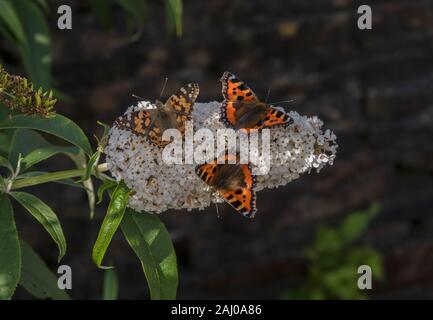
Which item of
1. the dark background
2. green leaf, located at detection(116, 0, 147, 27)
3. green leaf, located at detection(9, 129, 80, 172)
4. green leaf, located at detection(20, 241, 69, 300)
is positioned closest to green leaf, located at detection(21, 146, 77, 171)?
green leaf, located at detection(9, 129, 80, 172)

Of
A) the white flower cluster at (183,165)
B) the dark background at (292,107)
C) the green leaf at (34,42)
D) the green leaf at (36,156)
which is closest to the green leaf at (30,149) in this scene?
the green leaf at (36,156)

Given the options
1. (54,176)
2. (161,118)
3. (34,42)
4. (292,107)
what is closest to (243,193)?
(161,118)

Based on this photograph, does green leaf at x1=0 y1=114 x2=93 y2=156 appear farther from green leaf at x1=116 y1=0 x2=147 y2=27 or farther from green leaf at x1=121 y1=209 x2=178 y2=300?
green leaf at x1=116 y1=0 x2=147 y2=27

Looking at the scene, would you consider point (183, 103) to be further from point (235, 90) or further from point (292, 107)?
point (292, 107)

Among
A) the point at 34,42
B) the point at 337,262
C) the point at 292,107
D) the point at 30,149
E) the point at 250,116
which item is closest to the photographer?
the point at 250,116

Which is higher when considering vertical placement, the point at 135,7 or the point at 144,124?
the point at 135,7
